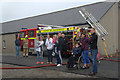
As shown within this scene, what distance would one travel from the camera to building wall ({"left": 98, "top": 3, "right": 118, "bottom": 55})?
15.7 m

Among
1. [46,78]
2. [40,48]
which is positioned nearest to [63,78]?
[46,78]

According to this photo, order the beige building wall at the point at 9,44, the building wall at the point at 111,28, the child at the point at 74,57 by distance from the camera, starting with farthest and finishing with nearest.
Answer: the beige building wall at the point at 9,44 → the building wall at the point at 111,28 → the child at the point at 74,57

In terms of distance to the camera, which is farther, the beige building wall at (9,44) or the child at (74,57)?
the beige building wall at (9,44)

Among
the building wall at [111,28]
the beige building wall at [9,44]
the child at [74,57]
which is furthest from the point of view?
the beige building wall at [9,44]

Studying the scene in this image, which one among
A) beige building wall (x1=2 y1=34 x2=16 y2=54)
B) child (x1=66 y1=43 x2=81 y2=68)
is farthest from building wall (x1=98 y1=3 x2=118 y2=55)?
beige building wall (x1=2 y1=34 x2=16 y2=54)

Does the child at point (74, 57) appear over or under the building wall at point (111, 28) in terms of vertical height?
under

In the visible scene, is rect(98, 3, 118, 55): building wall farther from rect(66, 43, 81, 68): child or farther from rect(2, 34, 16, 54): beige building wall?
rect(2, 34, 16, 54): beige building wall

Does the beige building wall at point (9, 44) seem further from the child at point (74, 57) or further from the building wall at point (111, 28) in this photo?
the child at point (74, 57)

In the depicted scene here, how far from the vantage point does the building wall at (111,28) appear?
619 inches

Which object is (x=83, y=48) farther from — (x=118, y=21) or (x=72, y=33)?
(x=118, y=21)

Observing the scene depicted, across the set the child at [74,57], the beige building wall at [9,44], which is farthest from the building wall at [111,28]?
the beige building wall at [9,44]

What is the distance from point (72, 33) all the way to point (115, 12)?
8.69 m

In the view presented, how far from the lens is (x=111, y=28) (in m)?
16.7

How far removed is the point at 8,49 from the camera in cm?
2394
